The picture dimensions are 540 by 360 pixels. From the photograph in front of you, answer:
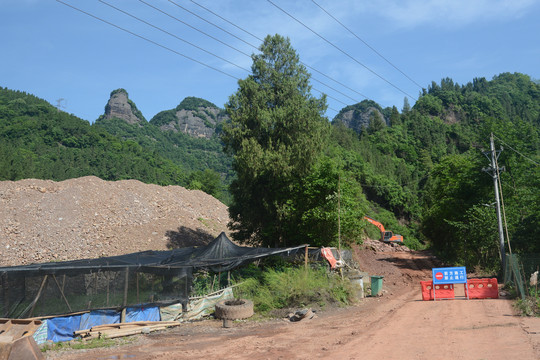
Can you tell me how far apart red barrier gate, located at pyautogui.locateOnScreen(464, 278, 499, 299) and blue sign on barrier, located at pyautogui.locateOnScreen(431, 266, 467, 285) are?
393 mm

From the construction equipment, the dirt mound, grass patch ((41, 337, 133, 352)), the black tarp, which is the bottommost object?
grass patch ((41, 337, 133, 352))

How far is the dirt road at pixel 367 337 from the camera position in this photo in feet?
32.0

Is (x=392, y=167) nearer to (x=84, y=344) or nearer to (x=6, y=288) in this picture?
(x=84, y=344)

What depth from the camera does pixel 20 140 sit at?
101 metres

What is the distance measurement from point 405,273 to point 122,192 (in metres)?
Result: 27.1

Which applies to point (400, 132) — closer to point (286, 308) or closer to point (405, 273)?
point (405, 273)

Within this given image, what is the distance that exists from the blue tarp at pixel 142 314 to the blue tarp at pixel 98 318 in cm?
39

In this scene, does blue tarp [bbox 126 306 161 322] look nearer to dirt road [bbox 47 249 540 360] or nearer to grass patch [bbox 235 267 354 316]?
dirt road [bbox 47 249 540 360]

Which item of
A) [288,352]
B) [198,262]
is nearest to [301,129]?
[198,262]

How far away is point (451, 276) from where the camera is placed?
17734mm

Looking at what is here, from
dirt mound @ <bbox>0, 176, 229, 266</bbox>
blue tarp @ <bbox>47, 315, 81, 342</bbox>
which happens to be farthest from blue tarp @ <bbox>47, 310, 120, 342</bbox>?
dirt mound @ <bbox>0, 176, 229, 266</bbox>

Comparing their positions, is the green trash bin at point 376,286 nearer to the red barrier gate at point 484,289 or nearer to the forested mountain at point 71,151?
the red barrier gate at point 484,289

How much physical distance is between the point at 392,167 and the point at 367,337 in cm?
10694

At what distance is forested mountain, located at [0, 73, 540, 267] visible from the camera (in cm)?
2619
